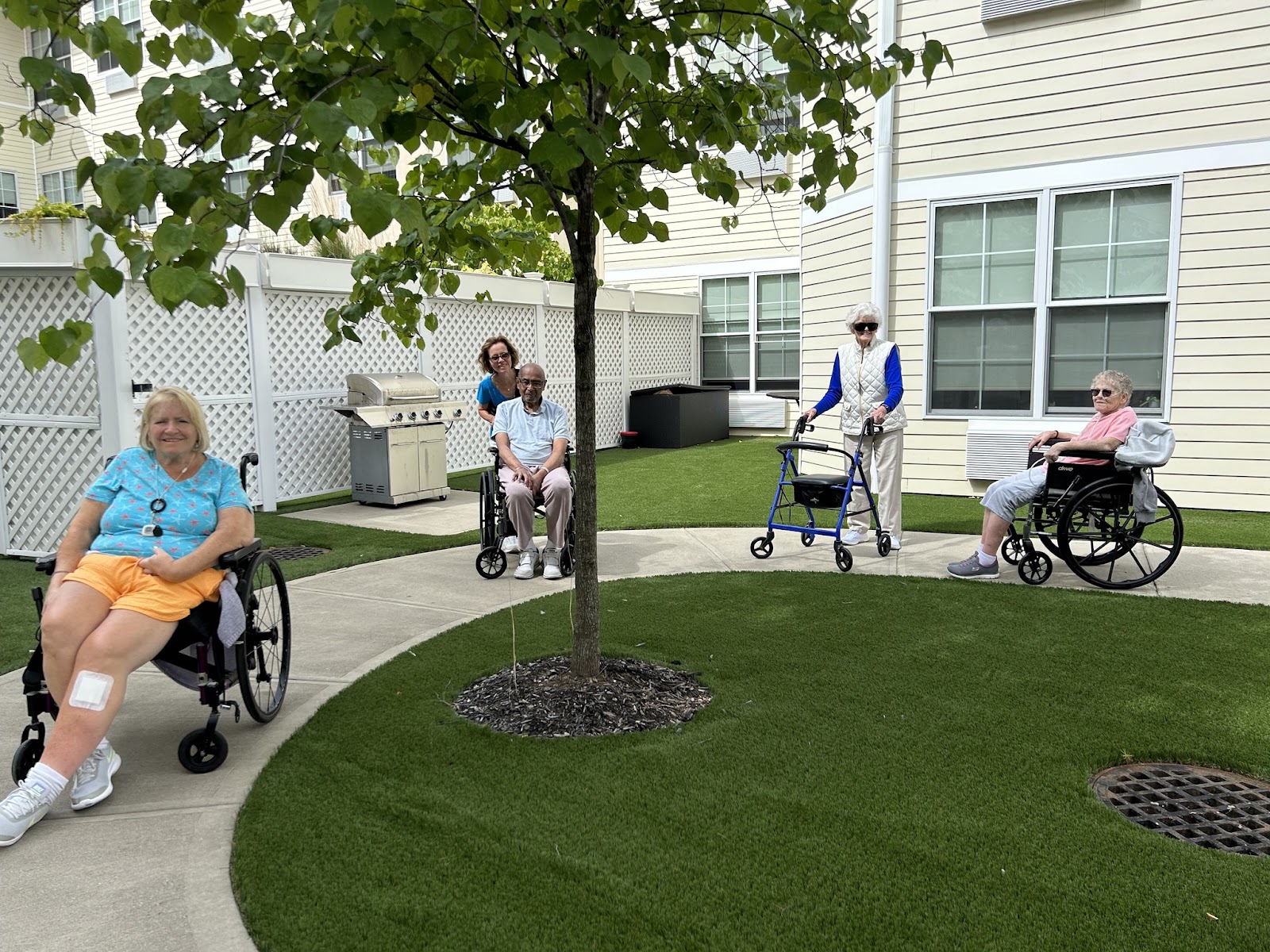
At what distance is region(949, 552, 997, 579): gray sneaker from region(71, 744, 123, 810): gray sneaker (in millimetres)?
4751

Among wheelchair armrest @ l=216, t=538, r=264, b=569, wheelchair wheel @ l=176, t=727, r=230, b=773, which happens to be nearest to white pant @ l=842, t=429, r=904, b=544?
wheelchair armrest @ l=216, t=538, r=264, b=569

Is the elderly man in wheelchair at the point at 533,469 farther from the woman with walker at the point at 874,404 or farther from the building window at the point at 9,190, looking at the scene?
the building window at the point at 9,190

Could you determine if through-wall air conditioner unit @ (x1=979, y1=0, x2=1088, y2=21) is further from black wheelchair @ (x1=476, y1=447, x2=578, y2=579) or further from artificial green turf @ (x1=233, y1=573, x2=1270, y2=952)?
artificial green turf @ (x1=233, y1=573, x2=1270, y2=952)

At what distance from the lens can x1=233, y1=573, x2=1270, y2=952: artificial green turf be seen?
2445mm

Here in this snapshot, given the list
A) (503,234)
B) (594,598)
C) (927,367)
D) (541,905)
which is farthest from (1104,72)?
(541,905)

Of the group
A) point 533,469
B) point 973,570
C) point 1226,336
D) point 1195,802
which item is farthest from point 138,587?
point 1226,336

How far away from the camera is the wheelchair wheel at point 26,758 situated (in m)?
3.17

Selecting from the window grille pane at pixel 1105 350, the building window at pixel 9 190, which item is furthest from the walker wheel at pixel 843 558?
the building window at pixel 9 190

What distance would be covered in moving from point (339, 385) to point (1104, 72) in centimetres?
767

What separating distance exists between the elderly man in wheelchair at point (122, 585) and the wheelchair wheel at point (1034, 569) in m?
4.36

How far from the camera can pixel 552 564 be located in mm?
6227

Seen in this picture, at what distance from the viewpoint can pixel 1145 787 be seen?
125 inches

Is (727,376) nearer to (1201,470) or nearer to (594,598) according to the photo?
(1201,470)

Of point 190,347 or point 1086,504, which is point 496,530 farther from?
point 190,347
